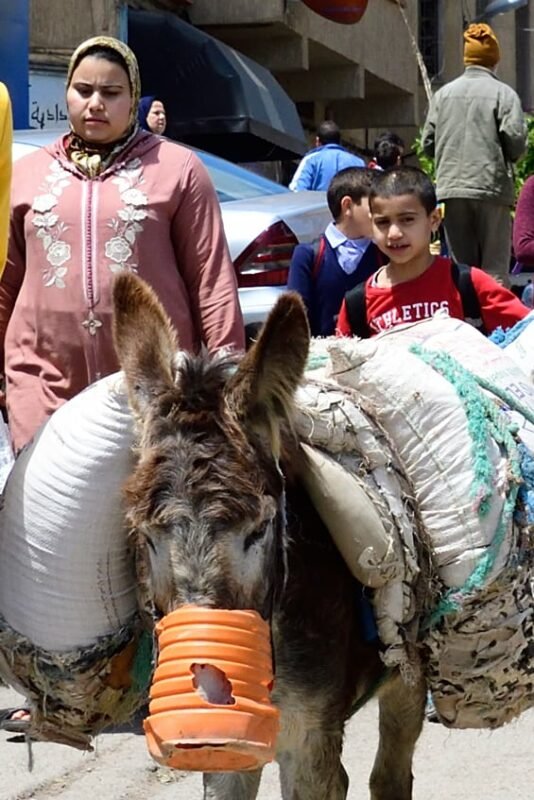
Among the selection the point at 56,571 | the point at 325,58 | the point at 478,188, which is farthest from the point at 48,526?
the point at 325,58

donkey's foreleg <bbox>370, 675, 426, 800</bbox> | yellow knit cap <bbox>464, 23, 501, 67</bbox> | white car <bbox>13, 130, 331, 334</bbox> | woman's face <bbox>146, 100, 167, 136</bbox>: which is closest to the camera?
donkey's foreleg <bbox>370, 675, 426, 800</bbox>

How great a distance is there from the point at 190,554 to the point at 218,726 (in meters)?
0.39

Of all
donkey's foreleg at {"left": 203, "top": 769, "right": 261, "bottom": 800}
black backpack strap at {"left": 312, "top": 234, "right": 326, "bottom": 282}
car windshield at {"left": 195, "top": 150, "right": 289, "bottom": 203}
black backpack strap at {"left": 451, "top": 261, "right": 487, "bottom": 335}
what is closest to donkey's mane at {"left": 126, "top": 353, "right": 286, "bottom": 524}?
donkey's foreleg at {"left": 203, "top": 769, "right": 261, "bottom": 800}

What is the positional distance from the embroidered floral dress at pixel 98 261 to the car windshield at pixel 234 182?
463 cm

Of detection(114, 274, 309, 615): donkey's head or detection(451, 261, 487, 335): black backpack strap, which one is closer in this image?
detection(114, 274, 309, 615): donkey's head

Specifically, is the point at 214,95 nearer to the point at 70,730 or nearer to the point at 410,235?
the point at 410,235

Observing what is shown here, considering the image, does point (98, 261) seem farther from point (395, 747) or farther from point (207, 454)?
point (395, 747)

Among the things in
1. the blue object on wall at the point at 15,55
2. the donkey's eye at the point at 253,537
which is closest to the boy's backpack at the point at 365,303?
the donkey's eye at the point at 253,537

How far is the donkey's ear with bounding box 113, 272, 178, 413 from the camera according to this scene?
3730 millimetres

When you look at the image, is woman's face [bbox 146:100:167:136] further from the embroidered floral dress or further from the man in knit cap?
the embroidered floral dress

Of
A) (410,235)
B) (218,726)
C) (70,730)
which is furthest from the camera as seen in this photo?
(410,235)

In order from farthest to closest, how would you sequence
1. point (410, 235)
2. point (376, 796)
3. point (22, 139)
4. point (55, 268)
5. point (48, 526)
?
point (22, 139), point (410, 235), point (376, 796), point (55, 268), point (48, 526)

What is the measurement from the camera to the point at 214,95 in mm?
18500

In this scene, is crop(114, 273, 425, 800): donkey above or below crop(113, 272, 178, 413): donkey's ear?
below
